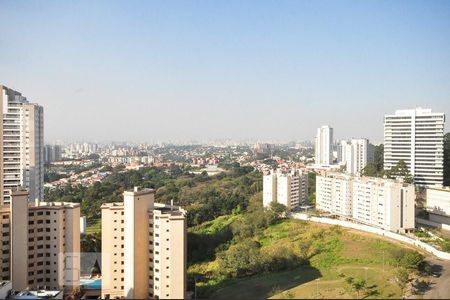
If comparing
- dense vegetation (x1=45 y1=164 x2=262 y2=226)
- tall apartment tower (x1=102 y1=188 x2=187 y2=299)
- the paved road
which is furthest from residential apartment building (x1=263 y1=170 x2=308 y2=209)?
tall apartment tower (x1=102 y1=188 x2=187 y2=299)

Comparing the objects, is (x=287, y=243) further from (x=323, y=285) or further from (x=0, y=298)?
(x=0, y=298)

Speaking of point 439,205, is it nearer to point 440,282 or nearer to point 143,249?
point 440,282

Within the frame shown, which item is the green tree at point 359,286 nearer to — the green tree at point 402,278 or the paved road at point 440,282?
the green tree at point 402,278

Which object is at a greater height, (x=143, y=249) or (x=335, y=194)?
(x=335, y=194)

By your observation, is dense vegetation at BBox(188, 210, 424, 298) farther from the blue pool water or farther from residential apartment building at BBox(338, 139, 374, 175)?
residential apartment building at BBox(338, 139, 374, 175)

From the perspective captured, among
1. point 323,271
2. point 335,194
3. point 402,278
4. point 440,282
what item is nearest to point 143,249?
point 323,271

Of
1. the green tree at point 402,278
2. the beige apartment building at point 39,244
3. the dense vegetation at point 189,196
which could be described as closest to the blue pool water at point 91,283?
the beige apartment building at point 39,244
